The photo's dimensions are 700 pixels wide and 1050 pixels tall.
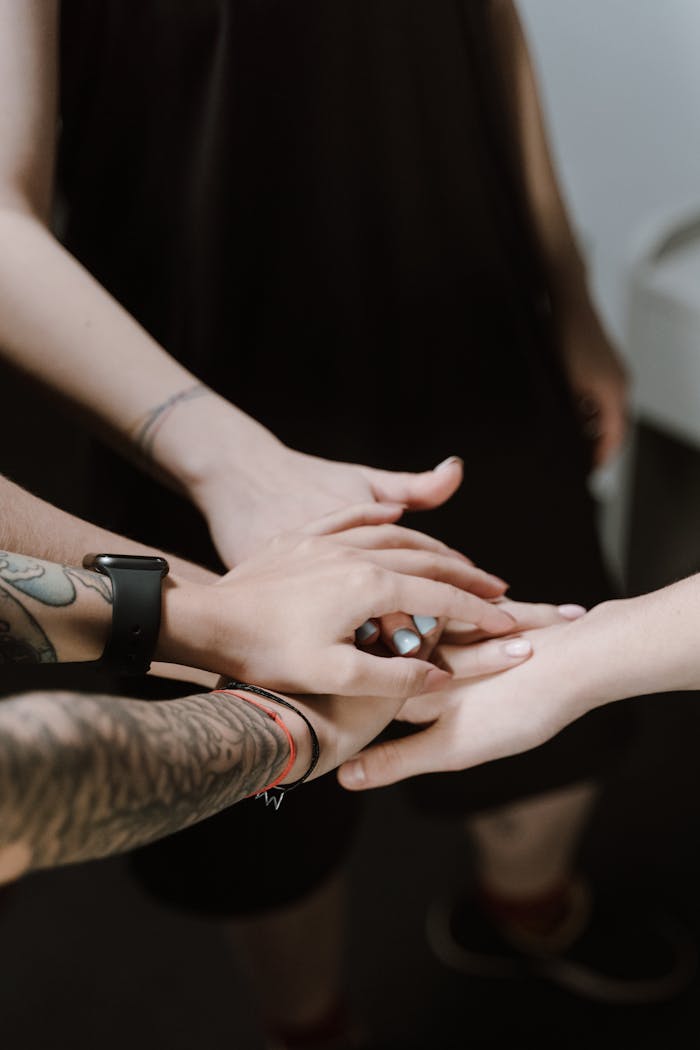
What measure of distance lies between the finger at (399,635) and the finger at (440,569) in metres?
0.02

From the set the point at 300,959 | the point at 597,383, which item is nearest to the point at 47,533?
the point at 597,383

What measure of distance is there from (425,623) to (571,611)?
0.29 feet

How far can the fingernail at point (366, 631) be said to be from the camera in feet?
1.71

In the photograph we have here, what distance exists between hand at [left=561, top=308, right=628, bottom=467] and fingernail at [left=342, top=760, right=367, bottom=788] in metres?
0.28

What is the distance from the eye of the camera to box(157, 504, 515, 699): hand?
0.50 m

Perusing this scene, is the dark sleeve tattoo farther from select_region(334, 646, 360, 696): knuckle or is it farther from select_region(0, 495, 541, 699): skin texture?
select_region(334, 646, 360, 696): knuckle

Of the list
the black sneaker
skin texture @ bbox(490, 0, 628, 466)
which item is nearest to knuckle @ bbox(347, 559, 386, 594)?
skin texture @ bbox(490, 0, 628, 466)

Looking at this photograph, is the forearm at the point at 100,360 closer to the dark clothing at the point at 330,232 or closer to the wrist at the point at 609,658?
the dark clothing at the point at 330,232

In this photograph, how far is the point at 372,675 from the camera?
0.50 metres

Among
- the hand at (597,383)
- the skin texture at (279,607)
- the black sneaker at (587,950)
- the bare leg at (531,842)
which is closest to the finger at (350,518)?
the skin texture at (279,607)

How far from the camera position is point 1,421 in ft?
1.88

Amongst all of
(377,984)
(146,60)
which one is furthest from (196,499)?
(377,984)

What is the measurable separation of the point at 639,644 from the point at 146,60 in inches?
14.4

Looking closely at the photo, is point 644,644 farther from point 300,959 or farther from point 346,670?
point 300,959
